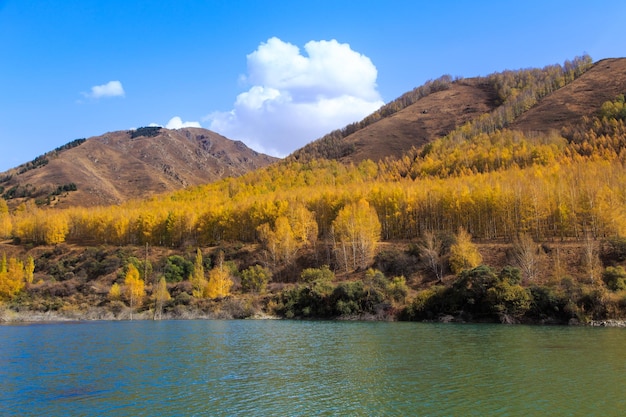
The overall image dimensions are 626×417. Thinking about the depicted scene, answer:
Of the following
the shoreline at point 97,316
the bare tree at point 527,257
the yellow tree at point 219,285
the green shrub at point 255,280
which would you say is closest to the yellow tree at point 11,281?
the shoreline at point 97,316

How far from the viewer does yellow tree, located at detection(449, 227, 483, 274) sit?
67562 millimetres

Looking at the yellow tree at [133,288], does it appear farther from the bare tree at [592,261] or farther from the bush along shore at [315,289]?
the bare tree at [592,261]

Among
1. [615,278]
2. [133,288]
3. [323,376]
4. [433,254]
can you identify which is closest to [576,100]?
[433,254]

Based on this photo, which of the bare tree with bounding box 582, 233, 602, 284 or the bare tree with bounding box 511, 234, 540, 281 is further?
the bare tree with bounding box 511, 234, 540, 281

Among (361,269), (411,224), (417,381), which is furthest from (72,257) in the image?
(417,381)

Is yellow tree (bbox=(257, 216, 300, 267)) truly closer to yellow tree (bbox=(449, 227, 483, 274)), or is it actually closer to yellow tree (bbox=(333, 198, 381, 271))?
yellow tree (bbox=(333, 198, 381, 271))

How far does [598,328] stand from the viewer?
42656mm

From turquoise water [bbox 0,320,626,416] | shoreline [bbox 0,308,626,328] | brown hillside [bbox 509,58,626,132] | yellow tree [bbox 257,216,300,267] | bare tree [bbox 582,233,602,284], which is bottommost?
shoreline [bbox 0,308,626,328]

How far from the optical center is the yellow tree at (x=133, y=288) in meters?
76.9

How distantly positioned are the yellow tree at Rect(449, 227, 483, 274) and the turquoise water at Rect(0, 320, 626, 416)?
92.8 feet

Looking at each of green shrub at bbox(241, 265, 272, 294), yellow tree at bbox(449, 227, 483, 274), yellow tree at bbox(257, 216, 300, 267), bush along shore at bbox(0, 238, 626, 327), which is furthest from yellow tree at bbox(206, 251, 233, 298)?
yellow tree at bbox(449, 227, 483, 274)

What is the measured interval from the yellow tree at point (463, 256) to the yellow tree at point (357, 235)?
50.4ft

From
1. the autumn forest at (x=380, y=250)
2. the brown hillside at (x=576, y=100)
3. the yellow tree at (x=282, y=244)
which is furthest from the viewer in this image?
the brown hillside at (x=576, y=100)

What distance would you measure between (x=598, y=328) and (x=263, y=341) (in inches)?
1284
